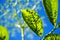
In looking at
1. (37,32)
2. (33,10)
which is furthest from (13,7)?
(37,32)

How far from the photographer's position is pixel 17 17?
1396 mm

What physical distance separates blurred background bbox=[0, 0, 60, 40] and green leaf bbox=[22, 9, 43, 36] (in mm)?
27

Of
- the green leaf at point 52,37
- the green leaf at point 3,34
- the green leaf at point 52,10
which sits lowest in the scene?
the green leaf at point 52,37

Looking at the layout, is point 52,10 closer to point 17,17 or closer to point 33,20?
point 33,20

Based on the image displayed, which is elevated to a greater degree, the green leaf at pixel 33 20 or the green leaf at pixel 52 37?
the green leaf at pixel 33 20

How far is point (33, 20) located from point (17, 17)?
0.12 meters

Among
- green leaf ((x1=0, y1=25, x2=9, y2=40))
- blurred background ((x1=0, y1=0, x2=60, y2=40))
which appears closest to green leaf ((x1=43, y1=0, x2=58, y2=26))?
blurred background ((x1=0, y1=0, x2=60, y2=40))

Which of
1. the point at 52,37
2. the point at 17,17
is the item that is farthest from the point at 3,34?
the point at 52,37

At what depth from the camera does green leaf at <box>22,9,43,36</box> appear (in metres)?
1.34

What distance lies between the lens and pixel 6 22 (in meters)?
1.40

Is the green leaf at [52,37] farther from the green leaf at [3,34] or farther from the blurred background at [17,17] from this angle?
the green leaf at [3,34]

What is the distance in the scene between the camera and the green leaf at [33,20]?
1.34 m

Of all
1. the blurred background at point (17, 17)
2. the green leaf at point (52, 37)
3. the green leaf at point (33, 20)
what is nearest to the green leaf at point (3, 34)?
the blurred background at point (17, 17)

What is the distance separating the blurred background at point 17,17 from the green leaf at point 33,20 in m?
0.03
